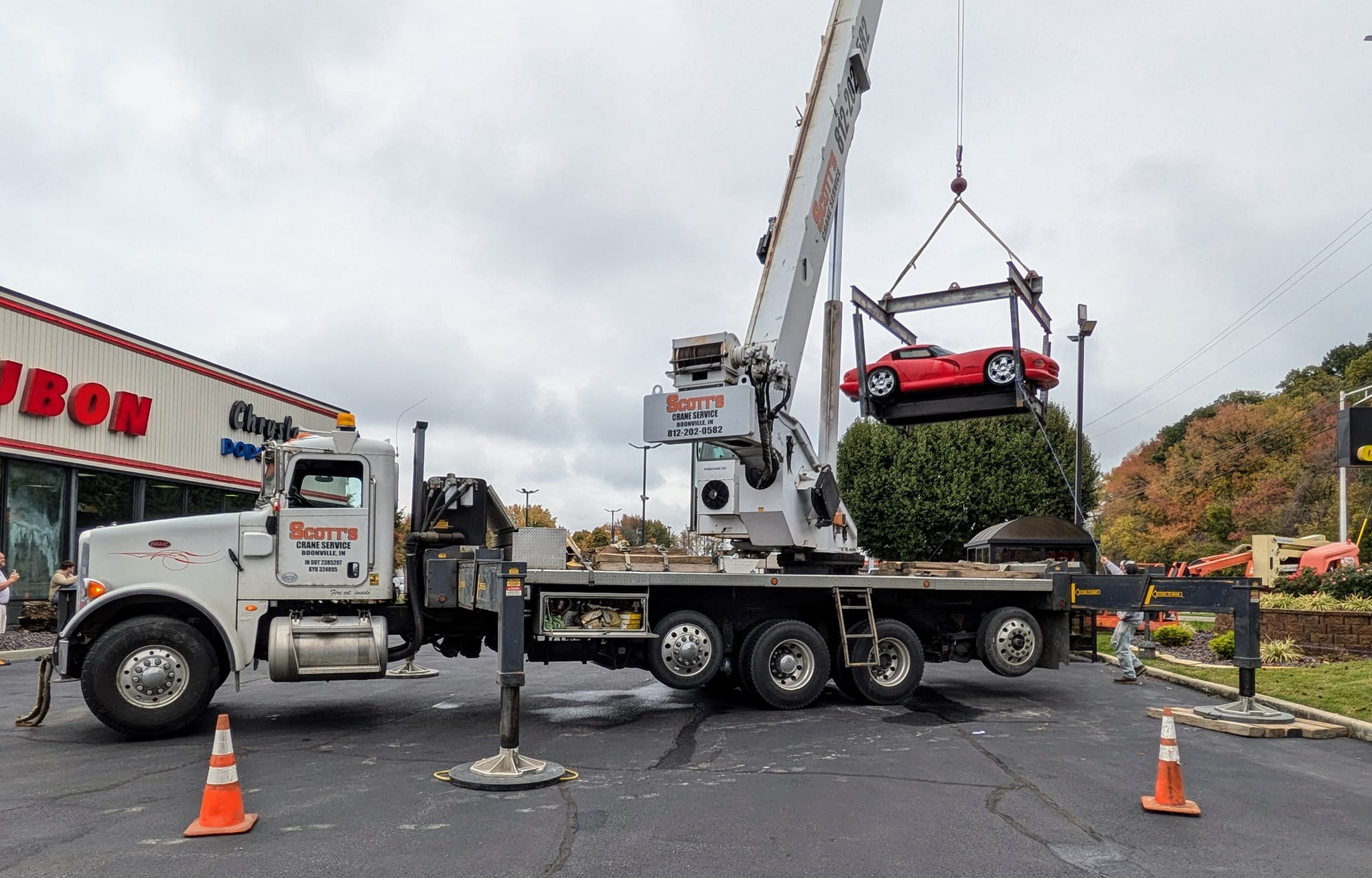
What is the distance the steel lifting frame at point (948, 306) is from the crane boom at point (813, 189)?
2506 millimetres

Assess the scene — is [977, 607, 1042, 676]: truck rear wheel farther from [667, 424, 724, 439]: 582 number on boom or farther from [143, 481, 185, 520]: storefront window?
[143, 481, 185, 520]: storefront window

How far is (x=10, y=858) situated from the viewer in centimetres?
542

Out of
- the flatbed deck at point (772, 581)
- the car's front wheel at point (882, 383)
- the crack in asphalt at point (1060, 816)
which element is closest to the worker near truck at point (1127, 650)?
the flatbed deck at point (772, 581)

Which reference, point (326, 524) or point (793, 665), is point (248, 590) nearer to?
point (326, 524)

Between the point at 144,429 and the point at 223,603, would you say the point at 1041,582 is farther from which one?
the point at 144,429

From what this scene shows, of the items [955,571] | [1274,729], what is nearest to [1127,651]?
[955,571]

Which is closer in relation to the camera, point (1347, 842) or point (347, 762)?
point (1347, 842)

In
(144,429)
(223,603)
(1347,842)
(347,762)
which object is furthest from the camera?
(144,429)

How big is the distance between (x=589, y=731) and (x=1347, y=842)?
5818 millimetres

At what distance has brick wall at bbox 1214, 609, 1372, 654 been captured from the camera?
15.7 meters

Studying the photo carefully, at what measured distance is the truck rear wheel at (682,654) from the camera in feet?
32.5

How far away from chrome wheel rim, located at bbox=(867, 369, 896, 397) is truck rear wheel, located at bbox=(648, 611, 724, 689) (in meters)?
6.32

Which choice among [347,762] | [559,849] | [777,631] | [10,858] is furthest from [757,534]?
[10,858]

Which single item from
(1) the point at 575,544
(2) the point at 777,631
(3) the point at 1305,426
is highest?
(3) the point at 1305,426
